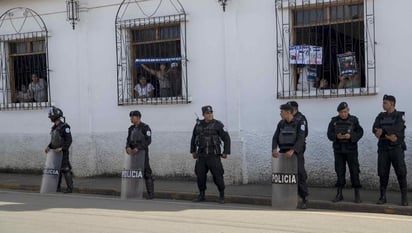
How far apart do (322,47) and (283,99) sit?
4.35 feet

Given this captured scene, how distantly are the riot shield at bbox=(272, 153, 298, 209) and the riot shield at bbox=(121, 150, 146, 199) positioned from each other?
2744mm

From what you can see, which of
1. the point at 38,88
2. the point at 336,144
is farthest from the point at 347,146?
the point at 38,88

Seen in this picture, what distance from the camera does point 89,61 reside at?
47.2 ft

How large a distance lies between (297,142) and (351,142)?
93 centimetres

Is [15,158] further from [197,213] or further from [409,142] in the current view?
[409,142]

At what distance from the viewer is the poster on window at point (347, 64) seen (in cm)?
1150

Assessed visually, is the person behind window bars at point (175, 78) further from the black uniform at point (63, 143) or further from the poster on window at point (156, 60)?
the black uniform at point (63, 143)

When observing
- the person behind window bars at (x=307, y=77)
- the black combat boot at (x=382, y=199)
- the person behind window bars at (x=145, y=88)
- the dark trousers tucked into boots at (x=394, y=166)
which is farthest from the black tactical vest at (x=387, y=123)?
the person behind window bars at (x=145, y=88)

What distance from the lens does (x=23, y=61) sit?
51.8 feet

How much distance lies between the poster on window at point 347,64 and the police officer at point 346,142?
183 centimetres

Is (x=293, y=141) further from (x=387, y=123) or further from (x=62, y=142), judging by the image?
(x=62, y=142)

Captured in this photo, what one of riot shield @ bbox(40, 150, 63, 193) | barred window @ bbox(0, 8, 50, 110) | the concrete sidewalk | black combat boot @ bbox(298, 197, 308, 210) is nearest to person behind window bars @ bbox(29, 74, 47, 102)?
barred window @ bbox(0, 8, 50, 110)

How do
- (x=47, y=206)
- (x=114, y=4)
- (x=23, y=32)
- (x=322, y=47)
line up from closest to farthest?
1. (x=47, y=206)
2. (x=322, y=47)
3. (x=114, y=4)
4. (x=23, y=32)

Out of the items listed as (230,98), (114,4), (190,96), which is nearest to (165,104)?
(190,96)
